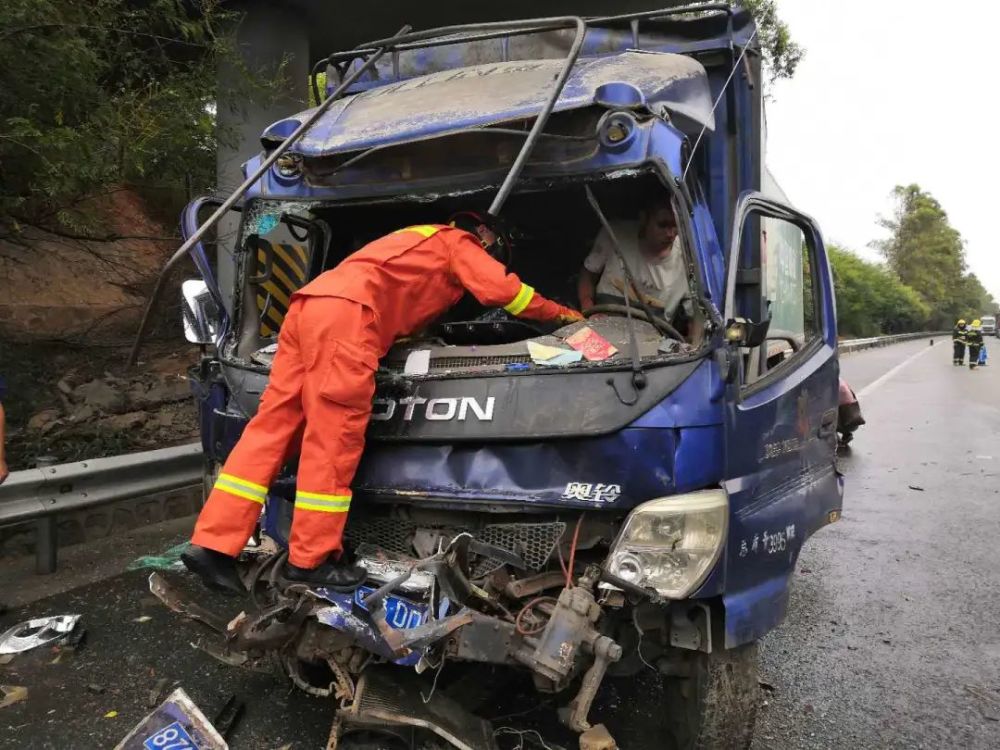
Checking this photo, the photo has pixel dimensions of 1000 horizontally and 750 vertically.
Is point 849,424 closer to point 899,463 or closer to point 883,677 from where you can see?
point 899,463

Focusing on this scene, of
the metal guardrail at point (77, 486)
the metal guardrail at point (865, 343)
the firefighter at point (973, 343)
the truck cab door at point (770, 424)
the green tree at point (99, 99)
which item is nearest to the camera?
the truck cab door at point (770, 424)

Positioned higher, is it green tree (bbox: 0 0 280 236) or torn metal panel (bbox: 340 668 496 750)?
green tree (bbox: 0 0 280 236)

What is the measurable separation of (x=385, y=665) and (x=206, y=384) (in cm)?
155

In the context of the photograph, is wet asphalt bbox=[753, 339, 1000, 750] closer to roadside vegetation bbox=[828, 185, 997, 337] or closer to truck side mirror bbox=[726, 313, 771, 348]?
truck side mirror bbox=[726, 313, 771, 348]

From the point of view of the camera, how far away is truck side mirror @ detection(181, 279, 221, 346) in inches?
141

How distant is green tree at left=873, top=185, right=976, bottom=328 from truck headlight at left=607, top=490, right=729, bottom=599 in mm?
81523

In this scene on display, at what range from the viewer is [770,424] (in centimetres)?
279

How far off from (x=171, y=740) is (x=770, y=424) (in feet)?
7.66

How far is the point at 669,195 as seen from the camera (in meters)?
2.77

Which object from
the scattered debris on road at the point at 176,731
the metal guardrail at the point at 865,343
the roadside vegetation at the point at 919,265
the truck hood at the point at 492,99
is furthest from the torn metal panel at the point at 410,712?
the roadside vegetation at the point at 919,265

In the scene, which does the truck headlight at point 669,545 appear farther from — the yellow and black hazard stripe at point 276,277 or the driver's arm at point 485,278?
the yellow and black hazard stripe at point 276,277

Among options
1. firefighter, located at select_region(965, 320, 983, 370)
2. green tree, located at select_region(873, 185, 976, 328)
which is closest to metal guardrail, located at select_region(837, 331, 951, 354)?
firefighter, located at select_region(965, 320, 983, 370)

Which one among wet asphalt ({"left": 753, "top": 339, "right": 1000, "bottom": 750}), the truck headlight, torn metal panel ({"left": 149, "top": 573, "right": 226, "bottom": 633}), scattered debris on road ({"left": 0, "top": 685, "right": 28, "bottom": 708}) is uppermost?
the truck headlight

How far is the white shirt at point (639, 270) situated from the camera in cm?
291
